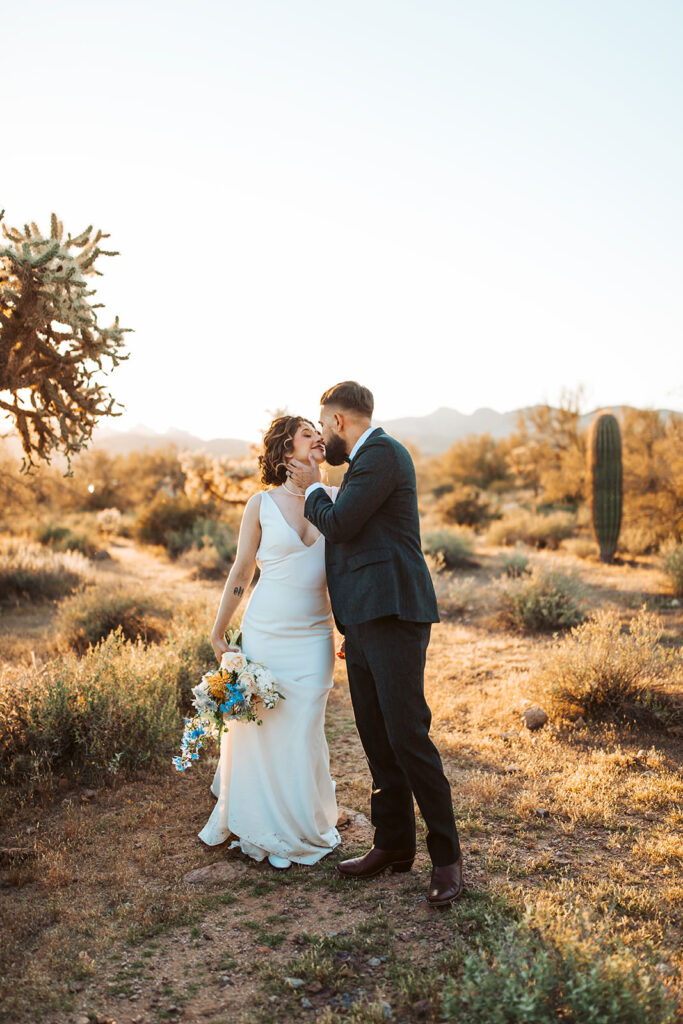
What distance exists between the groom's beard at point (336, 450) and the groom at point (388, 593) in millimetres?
42

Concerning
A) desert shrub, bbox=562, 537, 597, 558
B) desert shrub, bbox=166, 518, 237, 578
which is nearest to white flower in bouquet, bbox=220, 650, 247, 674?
desert shrub, bbox=166, 518, 237, 578

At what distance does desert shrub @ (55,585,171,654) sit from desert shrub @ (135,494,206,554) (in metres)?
9.13

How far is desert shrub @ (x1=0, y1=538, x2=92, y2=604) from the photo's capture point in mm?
12117

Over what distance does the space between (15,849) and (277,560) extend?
2.15 m

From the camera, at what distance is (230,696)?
3.89 meters

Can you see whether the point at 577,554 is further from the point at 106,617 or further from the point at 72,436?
the point at 72,436

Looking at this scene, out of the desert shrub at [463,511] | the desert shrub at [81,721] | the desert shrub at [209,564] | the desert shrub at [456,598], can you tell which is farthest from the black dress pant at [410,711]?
the desert shrub at [463,511]

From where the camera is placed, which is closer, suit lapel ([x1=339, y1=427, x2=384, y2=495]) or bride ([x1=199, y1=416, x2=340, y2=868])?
suit lapel ([x1=339, y1=427, x2=384, y2=495])

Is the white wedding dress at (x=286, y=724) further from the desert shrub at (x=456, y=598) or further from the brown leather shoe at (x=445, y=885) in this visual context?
the desert shrub at (x=456, y=598)

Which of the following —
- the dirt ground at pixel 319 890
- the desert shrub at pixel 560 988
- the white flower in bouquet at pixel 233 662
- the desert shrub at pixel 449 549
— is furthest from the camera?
the desert shrub at pixel 449 549

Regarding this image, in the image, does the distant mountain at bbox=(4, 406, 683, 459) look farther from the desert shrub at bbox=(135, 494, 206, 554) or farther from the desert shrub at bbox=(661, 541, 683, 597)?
the desert shrub at bbox=(661, 541, 683, 597)

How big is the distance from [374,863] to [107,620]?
6123 millimetres

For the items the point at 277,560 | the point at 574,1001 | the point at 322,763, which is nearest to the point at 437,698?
the point at 322,763

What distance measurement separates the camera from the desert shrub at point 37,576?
12.1 metres
